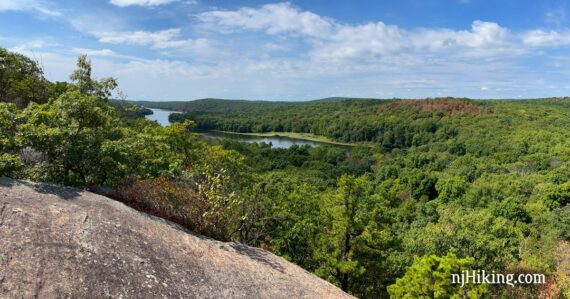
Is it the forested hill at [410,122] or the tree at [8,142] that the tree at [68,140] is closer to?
the tree at [8,142]

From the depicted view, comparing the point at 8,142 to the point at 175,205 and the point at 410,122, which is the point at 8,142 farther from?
the point at 410,122

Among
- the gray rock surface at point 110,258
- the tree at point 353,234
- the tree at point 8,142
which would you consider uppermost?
the tree at point 8,142

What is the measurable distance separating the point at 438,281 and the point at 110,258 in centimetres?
1003

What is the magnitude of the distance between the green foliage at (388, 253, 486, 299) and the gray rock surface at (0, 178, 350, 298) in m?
3.28

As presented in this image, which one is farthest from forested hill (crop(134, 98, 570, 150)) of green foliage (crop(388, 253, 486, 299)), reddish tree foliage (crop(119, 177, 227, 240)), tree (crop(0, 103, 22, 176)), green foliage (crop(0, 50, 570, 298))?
tree (crop(0, 103, 22, 176))

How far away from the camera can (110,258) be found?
790 cm

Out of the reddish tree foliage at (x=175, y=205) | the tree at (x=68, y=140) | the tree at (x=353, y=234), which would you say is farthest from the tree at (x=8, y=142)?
the tree at (x=353, y=234)

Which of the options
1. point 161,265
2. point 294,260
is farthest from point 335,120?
point 161,265

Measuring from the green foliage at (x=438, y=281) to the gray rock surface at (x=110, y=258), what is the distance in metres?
3.28

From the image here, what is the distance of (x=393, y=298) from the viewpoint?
1355 cm

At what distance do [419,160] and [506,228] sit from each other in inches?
2859

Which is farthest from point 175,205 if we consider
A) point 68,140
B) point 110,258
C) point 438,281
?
point 438,281

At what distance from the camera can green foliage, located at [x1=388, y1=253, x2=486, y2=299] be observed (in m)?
11.8

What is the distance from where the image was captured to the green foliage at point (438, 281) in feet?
38.6
